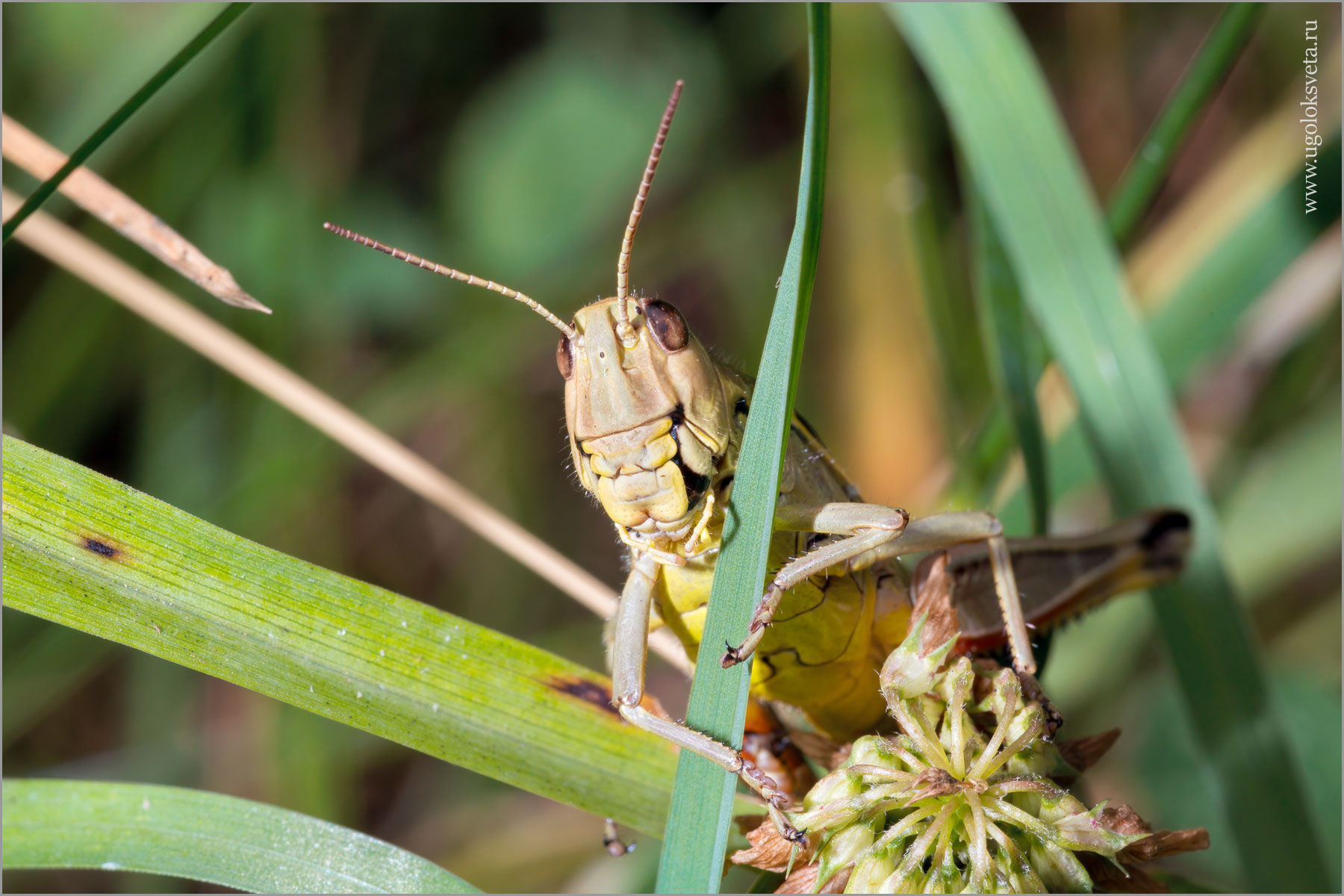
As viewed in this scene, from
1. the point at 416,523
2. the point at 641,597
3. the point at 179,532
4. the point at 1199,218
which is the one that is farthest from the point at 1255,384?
the point at 179,532

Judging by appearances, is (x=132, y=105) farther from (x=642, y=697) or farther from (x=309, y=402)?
(x=642, y=697)

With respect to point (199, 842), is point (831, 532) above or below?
above


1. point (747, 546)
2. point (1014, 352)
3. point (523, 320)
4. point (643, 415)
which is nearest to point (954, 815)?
point (747, 546)

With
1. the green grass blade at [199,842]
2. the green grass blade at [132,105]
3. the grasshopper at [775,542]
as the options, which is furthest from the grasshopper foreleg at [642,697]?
the green grass blade at [132,105]

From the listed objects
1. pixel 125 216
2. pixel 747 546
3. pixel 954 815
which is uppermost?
pixel 125 216

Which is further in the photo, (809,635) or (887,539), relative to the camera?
(809,635)

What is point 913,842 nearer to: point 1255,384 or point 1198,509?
point 1198,509

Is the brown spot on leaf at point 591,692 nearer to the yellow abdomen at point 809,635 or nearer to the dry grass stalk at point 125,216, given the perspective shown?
the yellow abdomen at point 809,635
